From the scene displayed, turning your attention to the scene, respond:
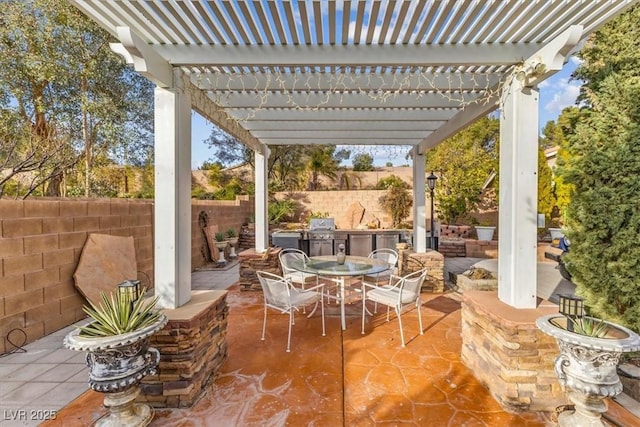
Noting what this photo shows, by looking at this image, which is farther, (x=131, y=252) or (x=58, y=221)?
(x=131, y=252)

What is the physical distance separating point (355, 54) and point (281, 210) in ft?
29.8

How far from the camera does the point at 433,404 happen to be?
2.31 meters

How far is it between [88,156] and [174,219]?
6565 millimetres

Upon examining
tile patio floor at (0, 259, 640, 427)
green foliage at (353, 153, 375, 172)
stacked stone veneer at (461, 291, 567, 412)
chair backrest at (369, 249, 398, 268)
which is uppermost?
green foliage at (353, 153, 375, 172)

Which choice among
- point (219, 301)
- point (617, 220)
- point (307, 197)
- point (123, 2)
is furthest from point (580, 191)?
point (307, 197)

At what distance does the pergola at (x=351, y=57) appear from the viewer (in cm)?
212

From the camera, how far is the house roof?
6.86 feet

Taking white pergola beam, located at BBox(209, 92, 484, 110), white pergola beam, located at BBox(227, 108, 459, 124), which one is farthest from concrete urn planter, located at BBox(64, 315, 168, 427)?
white pergola beam, located at BBox(227, 108, 459, 124)

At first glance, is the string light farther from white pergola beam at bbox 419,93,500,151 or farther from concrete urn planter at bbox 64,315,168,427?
concrete urn planter at bbox 64,315,168,427

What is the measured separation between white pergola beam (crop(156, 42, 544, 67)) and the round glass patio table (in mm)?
2299

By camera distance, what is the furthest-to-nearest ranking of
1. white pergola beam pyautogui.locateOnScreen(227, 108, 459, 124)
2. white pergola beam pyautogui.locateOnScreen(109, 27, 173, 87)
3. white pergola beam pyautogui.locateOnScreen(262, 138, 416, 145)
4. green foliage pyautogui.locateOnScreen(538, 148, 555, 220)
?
green foliage pyautogui.locateOnScreen(538, 148, 555, 220), white pergola beam pyautogui.locateOnScreen(262, 138, 416, 145), white pergola beam pyautogui.locateOnScreen(227, 108, 459, 124), white pergola beam pyautogui.locateOnScreen(109, 27, 173, 87)

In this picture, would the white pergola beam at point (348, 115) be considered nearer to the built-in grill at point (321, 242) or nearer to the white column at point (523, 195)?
the white column at point (523, 195)

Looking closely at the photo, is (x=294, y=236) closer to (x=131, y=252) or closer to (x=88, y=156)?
(x=131, y=252)

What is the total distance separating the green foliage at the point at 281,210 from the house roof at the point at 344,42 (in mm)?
7698
